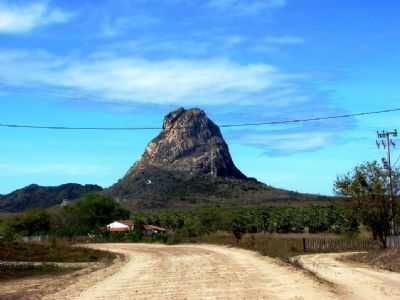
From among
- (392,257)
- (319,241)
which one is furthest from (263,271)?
(319,241)

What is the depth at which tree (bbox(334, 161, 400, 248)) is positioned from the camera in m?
50.1

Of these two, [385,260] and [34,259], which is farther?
[34,259]

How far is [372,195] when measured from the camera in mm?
50500

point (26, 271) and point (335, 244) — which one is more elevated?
point (335, 244)

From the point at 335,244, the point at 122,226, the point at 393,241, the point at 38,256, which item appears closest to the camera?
the point at 38,256

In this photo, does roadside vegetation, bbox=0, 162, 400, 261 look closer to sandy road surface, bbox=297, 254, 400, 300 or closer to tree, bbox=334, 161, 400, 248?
tree, bbox=334, 161, 400, 248

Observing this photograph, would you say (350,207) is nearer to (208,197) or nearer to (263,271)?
(263,271)

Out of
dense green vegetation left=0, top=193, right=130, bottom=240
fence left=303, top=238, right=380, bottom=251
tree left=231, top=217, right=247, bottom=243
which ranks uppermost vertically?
dense green vegetation left=0, top=193, right=130, bottom=240

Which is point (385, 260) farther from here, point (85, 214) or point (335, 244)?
point (85, 214)

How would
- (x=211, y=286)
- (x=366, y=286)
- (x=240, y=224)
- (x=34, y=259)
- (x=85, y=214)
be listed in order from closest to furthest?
(x=211, y=286)
(x=366, y=286)
(x=34, y=259)
(x=240, y=224)
(x=85, y=214)

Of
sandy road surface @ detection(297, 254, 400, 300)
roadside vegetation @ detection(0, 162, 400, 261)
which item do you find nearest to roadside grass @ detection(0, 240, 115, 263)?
roadside vegetation @ detection(0, 162, 400, 261)

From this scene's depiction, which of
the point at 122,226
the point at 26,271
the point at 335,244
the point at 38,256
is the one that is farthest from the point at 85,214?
the point at 26,271

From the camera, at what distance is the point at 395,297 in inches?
707

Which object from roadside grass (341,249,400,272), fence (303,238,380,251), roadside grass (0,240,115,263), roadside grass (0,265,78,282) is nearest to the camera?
roadside grass (0,265,78,282)
